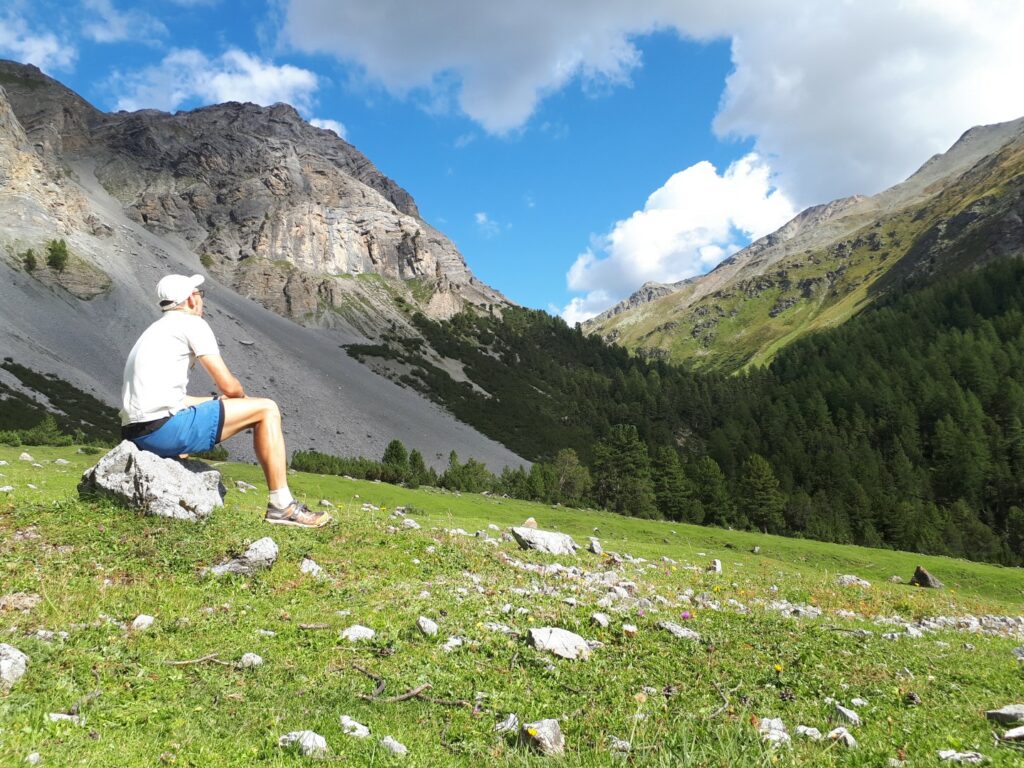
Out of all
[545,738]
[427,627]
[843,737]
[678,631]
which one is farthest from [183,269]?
[843,737]

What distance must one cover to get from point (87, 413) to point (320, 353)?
224 feet

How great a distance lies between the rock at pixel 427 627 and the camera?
24.0 ft

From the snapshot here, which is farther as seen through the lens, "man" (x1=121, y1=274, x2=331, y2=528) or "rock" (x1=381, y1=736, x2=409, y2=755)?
"man" (x1=121, y1=274, x2=331, y2=528)

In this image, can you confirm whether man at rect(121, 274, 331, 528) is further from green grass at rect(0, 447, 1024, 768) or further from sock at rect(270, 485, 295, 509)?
green grass at rect(0, 447, 1024, 768)

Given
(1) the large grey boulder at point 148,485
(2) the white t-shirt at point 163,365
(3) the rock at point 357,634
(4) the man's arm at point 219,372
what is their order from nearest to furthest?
1. (3) the rock at point 357,634
2. (2) the white t-shirt at point 163,365
3. (4) the man's arm at point 219,372
4. (1) the large grey boulder at point 148,485

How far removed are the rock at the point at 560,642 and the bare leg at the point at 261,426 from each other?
5516 mm

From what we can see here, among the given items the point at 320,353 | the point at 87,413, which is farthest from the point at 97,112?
the point at 87,413

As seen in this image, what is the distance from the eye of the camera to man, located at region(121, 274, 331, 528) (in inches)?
349

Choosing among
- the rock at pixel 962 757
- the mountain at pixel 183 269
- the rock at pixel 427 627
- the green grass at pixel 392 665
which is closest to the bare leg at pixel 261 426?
the green grass at pixel 392 665

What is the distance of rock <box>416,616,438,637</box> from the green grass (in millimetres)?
206

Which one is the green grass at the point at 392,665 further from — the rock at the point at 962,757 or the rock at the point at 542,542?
the rock at the point at 542,542

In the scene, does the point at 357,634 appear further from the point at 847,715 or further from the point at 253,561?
the point at 847,715

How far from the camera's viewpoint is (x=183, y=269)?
134750 mm

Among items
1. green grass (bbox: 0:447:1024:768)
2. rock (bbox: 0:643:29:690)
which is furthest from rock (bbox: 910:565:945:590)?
rock (bbox: 0:643:29:690)
